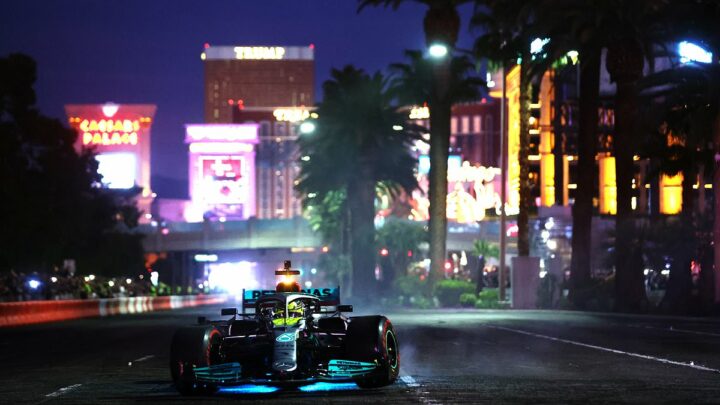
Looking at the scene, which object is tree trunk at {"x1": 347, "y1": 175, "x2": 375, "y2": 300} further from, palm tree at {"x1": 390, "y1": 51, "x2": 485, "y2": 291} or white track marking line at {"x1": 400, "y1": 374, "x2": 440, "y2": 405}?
white track marking line at {"x1": 400, "y1": 374, "x2": 440, "y2": 405}

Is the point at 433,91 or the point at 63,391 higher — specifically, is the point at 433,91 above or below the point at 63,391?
above

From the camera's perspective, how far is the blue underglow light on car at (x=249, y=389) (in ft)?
48.8

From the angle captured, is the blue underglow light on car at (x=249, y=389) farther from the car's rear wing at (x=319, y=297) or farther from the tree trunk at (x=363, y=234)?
the tree trunk at (x=363, y=234)

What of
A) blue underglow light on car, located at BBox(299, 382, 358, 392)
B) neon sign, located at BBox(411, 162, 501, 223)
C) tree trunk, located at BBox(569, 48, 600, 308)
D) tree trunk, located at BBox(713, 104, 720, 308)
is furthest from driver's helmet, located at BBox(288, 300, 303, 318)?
neon sign, located at BBox(411, 162, 501, 223)

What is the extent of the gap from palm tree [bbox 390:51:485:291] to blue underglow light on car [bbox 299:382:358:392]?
45839 millimetres

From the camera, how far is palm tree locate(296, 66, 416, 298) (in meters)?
73.4

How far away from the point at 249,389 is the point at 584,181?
38.7 m

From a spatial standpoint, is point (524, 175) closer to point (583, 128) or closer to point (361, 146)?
point (583, 128)

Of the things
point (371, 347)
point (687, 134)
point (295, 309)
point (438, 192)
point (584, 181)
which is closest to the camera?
point (371, 347)

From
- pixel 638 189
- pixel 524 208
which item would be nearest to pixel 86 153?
pixel 524 208

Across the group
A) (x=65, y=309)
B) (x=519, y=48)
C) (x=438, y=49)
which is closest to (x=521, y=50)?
(x=519, y=48)

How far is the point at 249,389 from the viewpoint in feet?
50.1

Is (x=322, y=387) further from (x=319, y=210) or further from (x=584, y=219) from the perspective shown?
(x=319, y=210)

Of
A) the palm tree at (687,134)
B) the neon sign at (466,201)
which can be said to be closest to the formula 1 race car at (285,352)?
the palm tree at (687,134)
